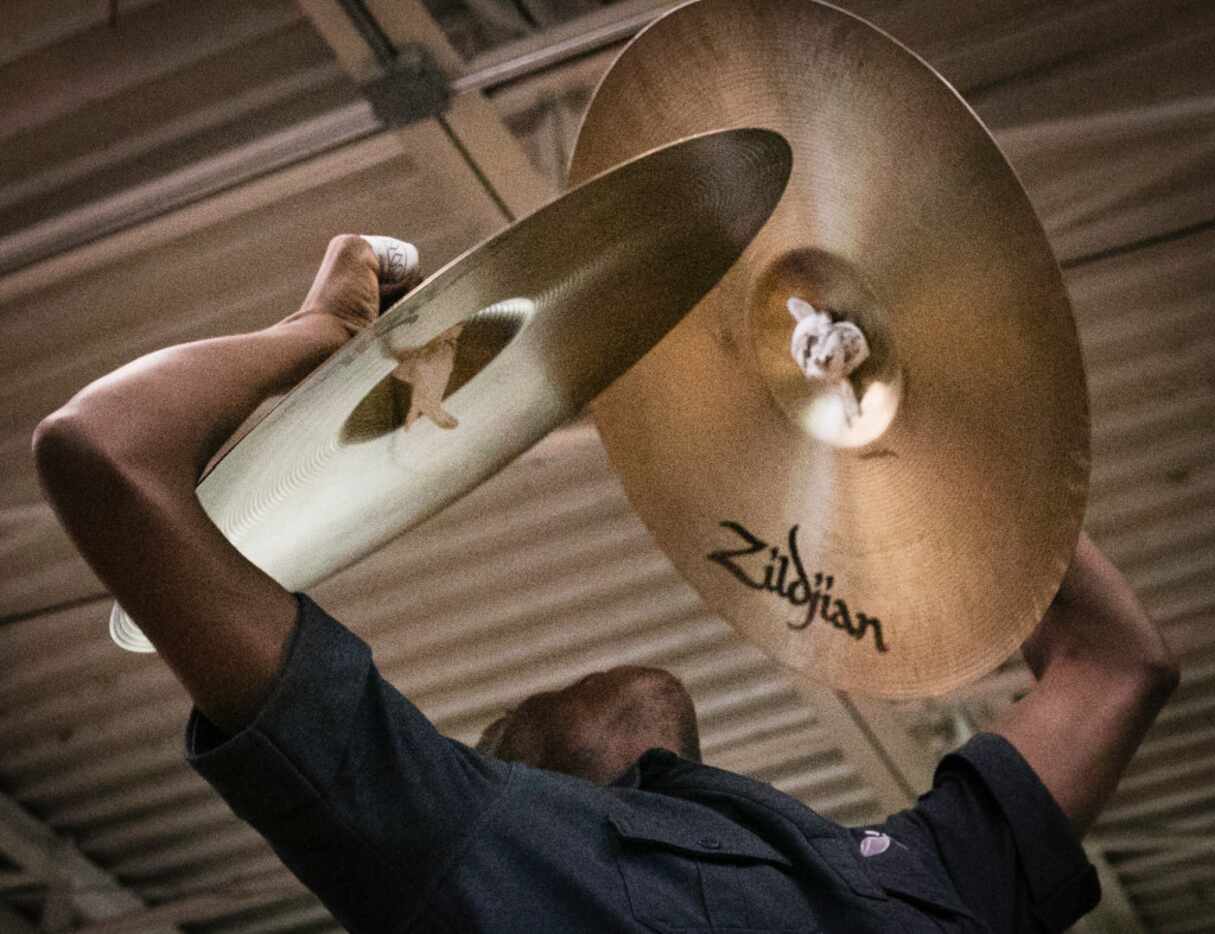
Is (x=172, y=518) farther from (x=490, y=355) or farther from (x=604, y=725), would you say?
(x=604, y=725)

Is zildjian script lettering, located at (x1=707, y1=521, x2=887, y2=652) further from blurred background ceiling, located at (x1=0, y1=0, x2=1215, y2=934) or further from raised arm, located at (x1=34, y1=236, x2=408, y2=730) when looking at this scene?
blurred background ceiling, located at (x1=0, y1=0, x2=1215, y2=934)

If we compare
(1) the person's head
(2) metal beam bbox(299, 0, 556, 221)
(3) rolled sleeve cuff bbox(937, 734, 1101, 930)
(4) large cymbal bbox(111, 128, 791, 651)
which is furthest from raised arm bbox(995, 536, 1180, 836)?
(2) metal beam bbox(299, 0, 556, 221)

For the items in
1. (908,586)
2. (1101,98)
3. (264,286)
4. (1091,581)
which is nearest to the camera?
(908,586)

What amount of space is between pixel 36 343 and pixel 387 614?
5.54 feet

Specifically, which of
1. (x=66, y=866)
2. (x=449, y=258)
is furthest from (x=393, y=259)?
(x=66, y=866)

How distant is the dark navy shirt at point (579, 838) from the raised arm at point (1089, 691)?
44 mm

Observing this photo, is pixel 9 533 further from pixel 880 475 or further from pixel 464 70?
pixel 880 475

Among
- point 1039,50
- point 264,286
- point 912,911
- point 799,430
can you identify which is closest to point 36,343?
point 264,286

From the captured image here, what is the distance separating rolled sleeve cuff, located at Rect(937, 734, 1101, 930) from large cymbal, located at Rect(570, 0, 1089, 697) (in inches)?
6.3

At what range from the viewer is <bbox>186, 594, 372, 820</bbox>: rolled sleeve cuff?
45.4 inches

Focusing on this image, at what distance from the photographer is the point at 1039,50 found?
12.5 ft

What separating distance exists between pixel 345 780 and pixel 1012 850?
0.81m

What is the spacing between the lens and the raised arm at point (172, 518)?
1116 millimetres

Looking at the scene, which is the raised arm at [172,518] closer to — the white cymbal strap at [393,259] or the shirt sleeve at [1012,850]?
the white cymbal strap at [393,259]
